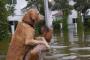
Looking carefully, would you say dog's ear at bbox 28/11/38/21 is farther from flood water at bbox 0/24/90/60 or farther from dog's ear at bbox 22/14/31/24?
flood water at bbox 0/24/90/60

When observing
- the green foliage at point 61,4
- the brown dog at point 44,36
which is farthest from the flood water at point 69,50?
the green foliage at point 61,4

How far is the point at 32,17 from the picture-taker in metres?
4.45

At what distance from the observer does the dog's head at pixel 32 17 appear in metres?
4.43

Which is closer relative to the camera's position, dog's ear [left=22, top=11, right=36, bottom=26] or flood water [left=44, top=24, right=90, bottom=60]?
dog's ear [left=22, top=11, right=36, bottom=26]

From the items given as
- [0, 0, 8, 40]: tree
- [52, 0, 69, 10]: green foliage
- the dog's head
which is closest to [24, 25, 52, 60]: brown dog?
the dog's head

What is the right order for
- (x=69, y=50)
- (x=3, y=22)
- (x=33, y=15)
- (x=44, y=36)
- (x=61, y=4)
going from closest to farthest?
1. (x=44, y=36)
2. (x=33, y=15)
3. (x=69, y=50)
4. (x=3, y=22)
5. (x=61, y=4)

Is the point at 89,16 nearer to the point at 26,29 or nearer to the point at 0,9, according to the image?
the point at 0,9

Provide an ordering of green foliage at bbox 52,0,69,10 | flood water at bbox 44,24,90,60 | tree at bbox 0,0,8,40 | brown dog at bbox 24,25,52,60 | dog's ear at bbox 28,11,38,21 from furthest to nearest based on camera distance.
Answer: green foliage at bbox 52,0,69,10 < tree at bbox 0,0,8,40 < flood water at bbox 44,24,90,60 < dog's ear at bbox 28,11,38,21 < brown dog at bbox 24,25,52,60

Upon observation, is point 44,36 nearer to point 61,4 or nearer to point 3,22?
point 3,22

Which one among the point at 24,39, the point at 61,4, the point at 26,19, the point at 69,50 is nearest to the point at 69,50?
the point at 69,50

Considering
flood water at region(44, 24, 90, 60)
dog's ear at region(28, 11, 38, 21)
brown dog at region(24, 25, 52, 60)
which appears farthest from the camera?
flood water at region(44, 24, 90, 60)

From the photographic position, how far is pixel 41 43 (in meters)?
4.26

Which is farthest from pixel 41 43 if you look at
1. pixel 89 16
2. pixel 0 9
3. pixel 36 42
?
pixel 89 16

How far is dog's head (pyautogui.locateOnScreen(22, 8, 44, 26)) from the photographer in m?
4.43
